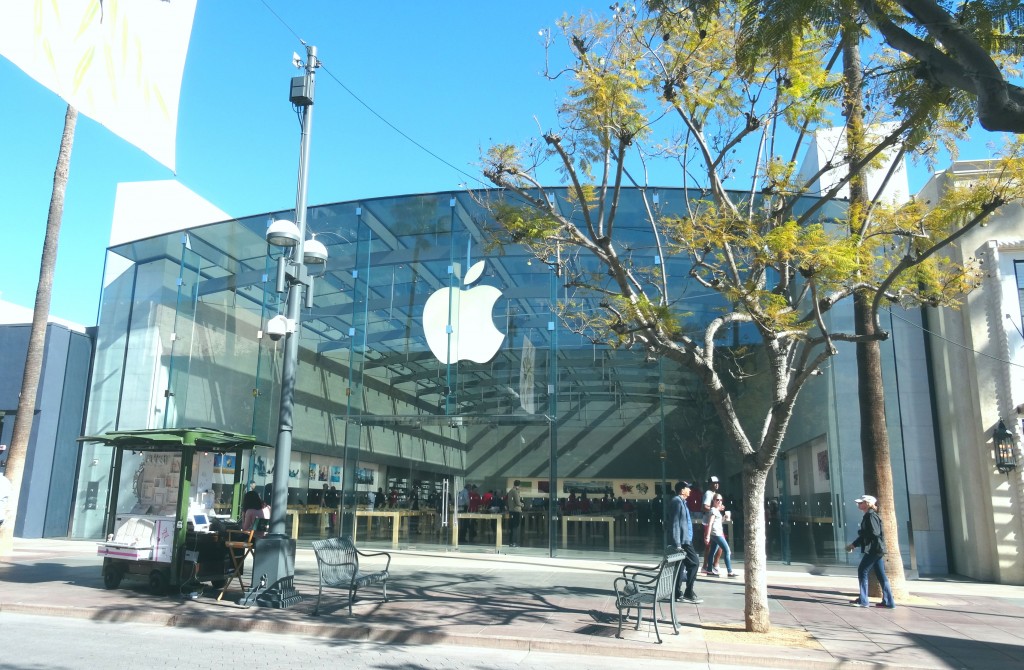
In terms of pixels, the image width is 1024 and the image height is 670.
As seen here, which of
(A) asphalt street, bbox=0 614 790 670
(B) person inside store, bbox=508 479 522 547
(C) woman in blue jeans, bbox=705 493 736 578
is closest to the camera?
(A) asphalt street, bbox=0 614 790 670

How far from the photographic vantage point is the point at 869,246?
33.7ft

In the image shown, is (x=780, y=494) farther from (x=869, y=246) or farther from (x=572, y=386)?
(x=869, y=246)

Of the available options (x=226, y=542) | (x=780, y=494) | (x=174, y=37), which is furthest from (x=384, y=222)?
(x=174, y=37)

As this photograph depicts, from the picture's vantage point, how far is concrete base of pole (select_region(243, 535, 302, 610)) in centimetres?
1028

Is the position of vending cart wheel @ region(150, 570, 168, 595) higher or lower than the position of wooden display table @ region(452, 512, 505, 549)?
lower

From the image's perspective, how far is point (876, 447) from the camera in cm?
1226

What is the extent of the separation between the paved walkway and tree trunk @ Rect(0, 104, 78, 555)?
230 cm

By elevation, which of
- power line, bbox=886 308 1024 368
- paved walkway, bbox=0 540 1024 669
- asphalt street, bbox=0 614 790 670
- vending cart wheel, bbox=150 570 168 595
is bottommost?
asphalt street, bbox=0 614 790 670

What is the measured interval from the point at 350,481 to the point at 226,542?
26.7 feet

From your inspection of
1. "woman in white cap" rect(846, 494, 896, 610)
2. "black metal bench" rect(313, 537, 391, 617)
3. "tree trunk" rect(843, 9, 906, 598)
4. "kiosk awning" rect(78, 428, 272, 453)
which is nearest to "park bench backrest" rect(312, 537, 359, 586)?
"black metal bench" rect(313, 537, 391, 617)

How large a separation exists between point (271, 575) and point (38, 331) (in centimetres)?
969

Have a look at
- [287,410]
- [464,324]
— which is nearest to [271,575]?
[287,410]

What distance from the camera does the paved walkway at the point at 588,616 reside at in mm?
8453

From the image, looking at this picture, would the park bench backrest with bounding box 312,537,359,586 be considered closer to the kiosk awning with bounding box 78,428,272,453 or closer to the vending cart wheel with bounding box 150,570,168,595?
the kiosk awning with bounding box 78,428,272,453
